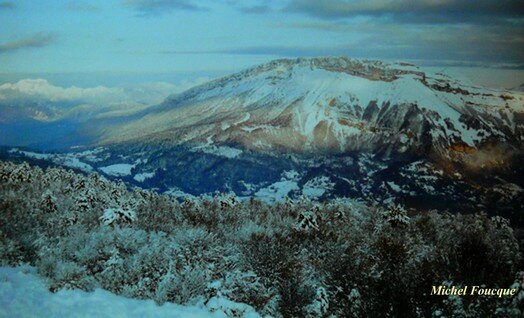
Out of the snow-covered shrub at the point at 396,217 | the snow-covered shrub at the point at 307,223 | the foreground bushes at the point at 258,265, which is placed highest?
the foreground bushes at the point at 258,265

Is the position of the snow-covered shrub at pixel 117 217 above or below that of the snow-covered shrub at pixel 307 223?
above

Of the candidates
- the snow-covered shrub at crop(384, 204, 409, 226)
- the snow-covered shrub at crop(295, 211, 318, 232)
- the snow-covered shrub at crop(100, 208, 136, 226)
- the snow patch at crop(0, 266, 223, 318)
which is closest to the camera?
the snow patch at crop(0, 266, 223, 318)

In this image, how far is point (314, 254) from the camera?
972 inches

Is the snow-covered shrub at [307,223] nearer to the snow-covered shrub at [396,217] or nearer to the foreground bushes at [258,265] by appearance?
the foreground bushes at [258,265]

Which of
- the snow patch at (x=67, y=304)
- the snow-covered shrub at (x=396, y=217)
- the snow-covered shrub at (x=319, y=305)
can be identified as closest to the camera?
the snow patch at (x=67, y=304)

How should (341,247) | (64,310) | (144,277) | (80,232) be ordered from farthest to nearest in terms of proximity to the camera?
(341,247), (80,232), (144,277), (64,310)

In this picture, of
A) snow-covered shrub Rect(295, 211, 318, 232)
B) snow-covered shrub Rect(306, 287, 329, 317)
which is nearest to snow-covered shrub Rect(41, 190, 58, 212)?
snow-covered shrub Rect(295, 211, 318, 232)

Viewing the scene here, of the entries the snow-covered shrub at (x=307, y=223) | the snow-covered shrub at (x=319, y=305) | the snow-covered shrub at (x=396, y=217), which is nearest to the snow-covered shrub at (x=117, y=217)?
the snow-covered shrub at (x=307, y=223)

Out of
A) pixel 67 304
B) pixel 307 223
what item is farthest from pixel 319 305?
pixel 307 223

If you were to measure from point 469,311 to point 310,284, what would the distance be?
267 inches

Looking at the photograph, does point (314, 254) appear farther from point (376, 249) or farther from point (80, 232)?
point (80, 232)

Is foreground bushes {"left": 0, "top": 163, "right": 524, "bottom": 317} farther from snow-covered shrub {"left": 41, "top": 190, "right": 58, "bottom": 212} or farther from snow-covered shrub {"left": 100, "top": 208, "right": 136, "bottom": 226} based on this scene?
snow-covered shrub {"left": 41, "top": 190, "right": 58, "bottom": 212}

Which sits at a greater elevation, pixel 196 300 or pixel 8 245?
pixel 8 245

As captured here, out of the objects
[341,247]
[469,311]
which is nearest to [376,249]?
[341,247]
